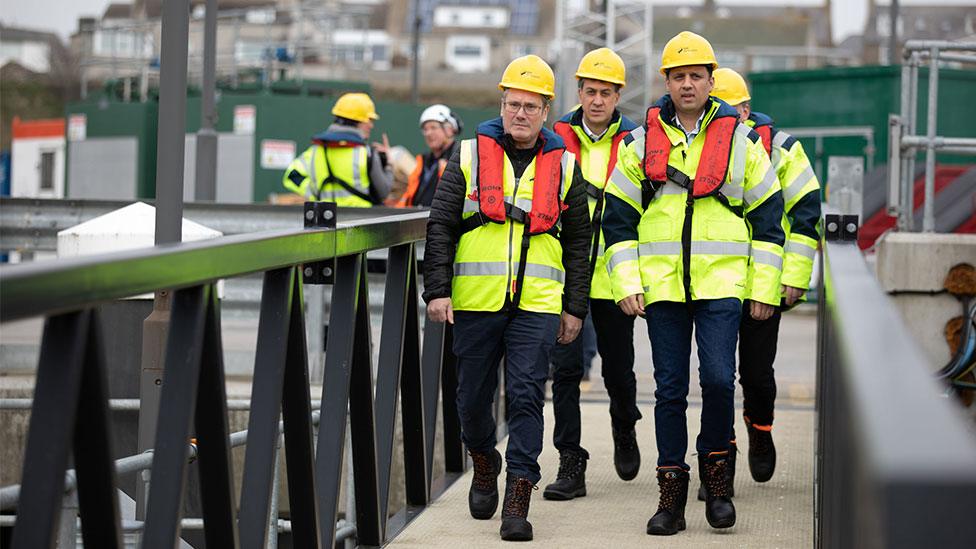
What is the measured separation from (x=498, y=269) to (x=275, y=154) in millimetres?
25159

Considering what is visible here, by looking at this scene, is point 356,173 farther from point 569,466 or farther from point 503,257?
point 503,257

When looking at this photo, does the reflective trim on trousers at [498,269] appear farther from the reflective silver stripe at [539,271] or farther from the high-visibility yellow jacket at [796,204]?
the high-visibility yellow jacket at [796,204]

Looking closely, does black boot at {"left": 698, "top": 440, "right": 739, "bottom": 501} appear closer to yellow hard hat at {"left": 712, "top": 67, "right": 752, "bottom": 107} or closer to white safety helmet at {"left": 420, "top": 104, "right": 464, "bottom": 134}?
yellow hard hat at {"left": 712, "top": 67, "right": 752, "bottom": 107}

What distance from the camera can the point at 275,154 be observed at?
101ft

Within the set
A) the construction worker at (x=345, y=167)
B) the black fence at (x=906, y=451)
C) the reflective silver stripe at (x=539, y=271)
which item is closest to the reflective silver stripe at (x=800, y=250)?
the reflective silver stripe at (x=539, y=271)

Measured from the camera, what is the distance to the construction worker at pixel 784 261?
21.6 ft

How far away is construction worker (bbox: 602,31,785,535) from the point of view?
6.11 meters

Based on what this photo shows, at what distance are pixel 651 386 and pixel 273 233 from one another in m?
7.24

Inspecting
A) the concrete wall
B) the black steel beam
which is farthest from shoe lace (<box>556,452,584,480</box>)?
the concrete wall

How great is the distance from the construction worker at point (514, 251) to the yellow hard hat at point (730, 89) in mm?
1126

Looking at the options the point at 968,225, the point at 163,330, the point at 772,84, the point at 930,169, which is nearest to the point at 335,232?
the point at 163,330

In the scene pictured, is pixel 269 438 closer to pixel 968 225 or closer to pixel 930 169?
pixel 930 169

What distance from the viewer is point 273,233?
452cm

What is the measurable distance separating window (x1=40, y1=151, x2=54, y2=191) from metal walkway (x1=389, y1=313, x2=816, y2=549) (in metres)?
32.1
